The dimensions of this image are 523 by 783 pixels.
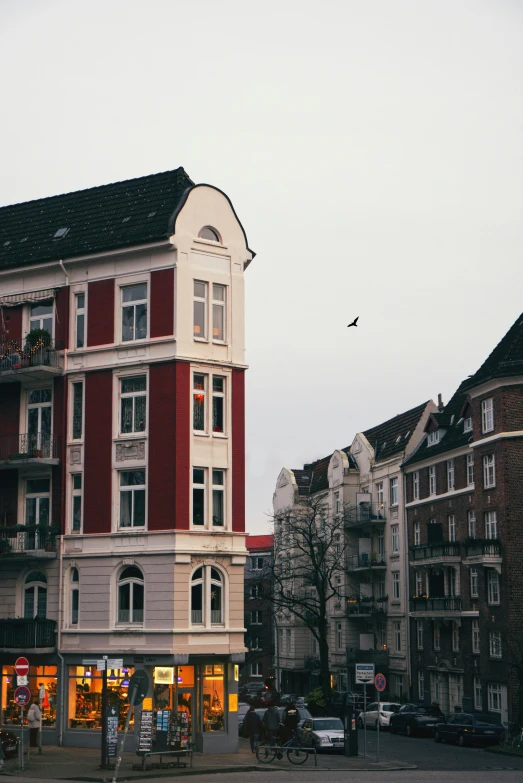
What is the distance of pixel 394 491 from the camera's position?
75375mm

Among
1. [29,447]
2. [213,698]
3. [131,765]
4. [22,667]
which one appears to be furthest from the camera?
[29,447]

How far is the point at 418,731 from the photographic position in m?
52.1

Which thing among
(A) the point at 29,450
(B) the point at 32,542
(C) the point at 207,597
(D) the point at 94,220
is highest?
(D) the point at 94,220

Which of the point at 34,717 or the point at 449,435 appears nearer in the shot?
the point at 34,717

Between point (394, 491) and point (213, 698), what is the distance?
3869 cm

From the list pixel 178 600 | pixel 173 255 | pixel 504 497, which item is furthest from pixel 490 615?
pixel 173 255

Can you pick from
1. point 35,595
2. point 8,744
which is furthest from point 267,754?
point 35,595

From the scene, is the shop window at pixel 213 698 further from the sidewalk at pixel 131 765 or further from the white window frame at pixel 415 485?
the white window frame at pixel 415 485

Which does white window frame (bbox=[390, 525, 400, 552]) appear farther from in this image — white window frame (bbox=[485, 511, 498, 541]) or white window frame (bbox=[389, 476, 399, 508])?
white window frame (bbox=[485, 511, 498, 541])

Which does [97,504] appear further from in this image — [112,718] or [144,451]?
[112,718]

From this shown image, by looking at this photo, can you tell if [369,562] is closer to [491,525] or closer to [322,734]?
[491,525]

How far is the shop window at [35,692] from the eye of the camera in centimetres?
3941

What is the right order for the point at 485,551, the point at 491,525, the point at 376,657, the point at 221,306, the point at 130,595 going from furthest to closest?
the point at 376,657, the point at 491,525, the point at 485,551, the point at 221,306, the point at 130,595

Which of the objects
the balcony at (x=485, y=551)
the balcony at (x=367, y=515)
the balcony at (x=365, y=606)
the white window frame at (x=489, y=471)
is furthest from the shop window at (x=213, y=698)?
the balcony at (x=367, y=515)
